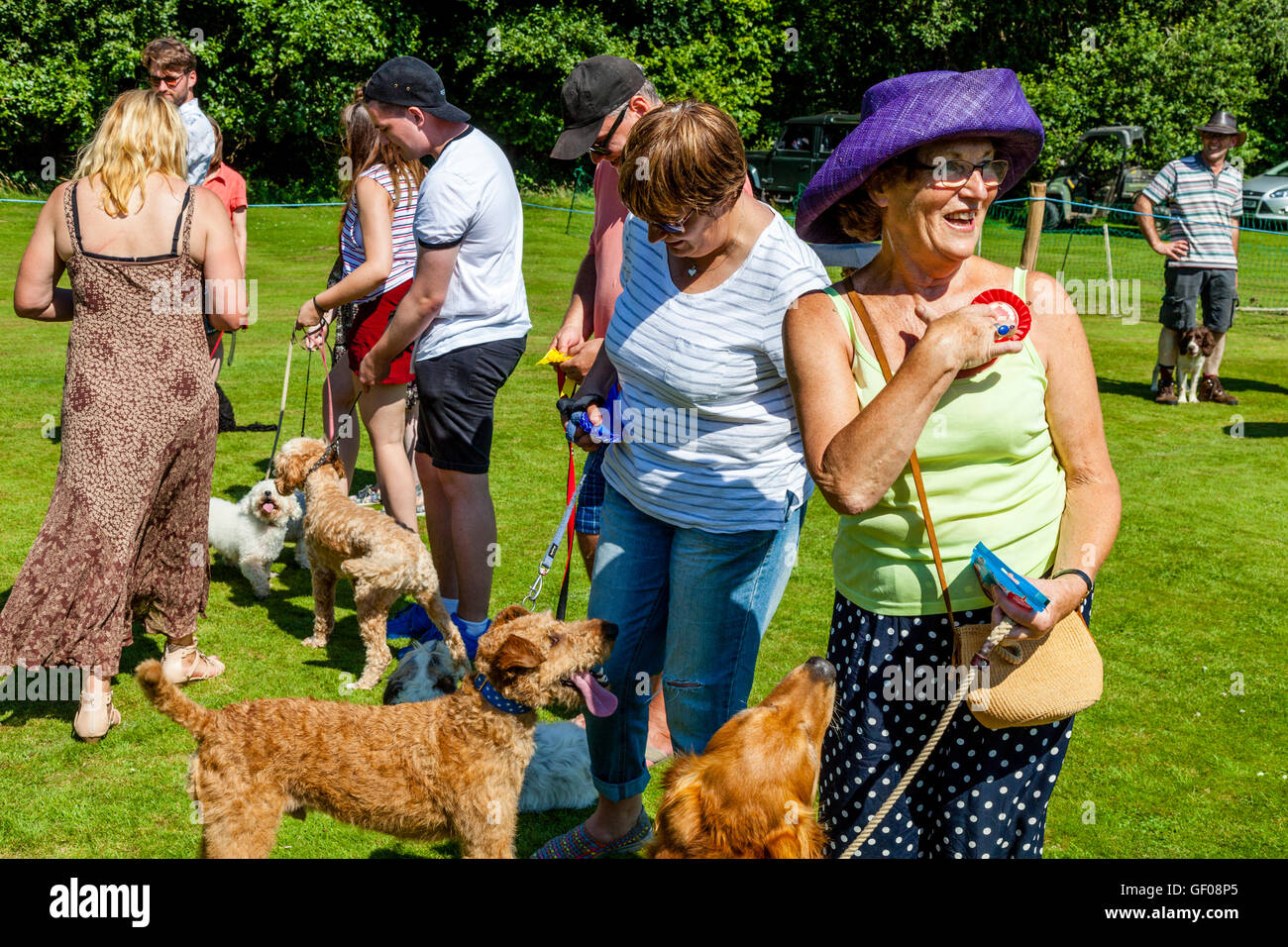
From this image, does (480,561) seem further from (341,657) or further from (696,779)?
(696,779)

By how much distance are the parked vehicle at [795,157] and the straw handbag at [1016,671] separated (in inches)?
997

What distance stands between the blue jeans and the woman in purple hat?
2.14 ft

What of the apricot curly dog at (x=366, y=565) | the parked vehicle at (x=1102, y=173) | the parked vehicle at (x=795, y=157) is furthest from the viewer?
the parked vehicle at (x=795, y=157)

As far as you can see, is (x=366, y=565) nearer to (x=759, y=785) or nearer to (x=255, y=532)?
(x=255, y=532)

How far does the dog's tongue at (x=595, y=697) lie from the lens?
11.2ft

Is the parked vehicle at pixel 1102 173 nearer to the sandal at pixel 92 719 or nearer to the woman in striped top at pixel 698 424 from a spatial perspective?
the woman in striped top at pixel 698 424

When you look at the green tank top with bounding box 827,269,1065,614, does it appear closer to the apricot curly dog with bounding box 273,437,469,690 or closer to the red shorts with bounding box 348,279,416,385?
the apricot curly dog with bounding box 273,437,469,690

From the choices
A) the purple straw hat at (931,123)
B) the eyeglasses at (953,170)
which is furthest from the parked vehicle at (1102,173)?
the eyeglasses at (953,170)

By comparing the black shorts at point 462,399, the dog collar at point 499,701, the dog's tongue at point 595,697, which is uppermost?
the black shorts at point 462,399

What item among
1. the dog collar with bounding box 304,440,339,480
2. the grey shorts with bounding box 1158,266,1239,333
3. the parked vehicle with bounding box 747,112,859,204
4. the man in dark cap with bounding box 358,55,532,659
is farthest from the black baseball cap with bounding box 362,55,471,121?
the parked vehicle with bounding box 747,112,859,204

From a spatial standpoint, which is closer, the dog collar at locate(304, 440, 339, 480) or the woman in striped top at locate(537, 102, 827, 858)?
the woman in striped top at locate(537, 102, 827, 858)

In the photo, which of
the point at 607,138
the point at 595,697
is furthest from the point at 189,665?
the point at 607,138

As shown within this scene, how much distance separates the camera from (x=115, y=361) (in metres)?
4.18

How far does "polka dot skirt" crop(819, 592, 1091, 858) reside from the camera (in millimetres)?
2338
